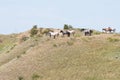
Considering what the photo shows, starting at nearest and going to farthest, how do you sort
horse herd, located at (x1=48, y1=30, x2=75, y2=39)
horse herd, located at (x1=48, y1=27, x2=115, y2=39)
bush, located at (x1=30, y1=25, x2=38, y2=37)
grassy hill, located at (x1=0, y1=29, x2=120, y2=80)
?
grassy hill, located at (x1=0, y1=29, x2=120, y2=80), horse herd, located at (x1=48, y1=30, x2=75, y2=39), horse herd, located at (x1=48, y1=27, x2=115, y2=39), bush, located at (x1=30, y1=25, x2=38, y2=37)

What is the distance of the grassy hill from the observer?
54.6 meters

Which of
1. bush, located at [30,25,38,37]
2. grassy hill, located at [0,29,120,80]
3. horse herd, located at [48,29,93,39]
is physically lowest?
grassy hill, located at [0,29,120,80]

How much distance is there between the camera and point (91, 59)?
58438mm

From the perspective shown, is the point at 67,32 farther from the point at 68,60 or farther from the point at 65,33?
the point at 68,60

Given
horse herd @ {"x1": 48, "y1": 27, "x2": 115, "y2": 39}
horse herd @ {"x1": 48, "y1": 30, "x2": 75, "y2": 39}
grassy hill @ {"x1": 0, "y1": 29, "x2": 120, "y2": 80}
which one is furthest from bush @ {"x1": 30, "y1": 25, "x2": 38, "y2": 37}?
horse herd @ {"x1": 48, "y1": 30, "x2": 75, "y2": 39}

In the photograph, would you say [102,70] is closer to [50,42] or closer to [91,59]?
[91,59]

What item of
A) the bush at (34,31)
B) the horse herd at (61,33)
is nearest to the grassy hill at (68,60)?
the horse herd at (61,33)

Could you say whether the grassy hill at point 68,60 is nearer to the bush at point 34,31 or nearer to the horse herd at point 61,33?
the horse herd at point 61,33

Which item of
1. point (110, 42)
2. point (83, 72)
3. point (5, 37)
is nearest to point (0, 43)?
point (5, 37)

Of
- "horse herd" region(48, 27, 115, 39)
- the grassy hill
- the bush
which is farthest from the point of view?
the bush

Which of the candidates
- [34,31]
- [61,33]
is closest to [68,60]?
[61,33]

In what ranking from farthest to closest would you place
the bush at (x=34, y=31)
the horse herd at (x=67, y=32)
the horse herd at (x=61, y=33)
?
the bush at (x=34, y=31) < the horse herd at (x=67, y=32) < the horse herd at (x=61, y=33)

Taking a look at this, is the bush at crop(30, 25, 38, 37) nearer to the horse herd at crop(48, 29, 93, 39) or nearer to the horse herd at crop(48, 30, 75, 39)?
the horse herd at crop(48, 29, 93, 39)

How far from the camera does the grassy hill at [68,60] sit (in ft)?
179
